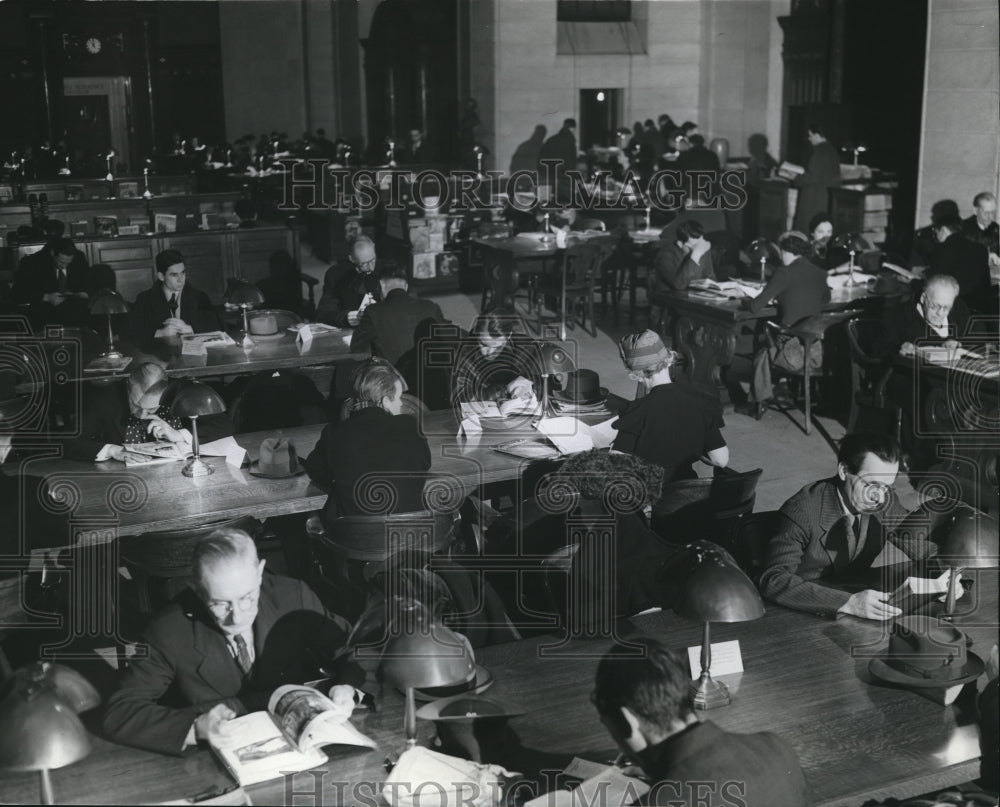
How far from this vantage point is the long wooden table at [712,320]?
7.77m

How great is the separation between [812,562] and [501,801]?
1.59m

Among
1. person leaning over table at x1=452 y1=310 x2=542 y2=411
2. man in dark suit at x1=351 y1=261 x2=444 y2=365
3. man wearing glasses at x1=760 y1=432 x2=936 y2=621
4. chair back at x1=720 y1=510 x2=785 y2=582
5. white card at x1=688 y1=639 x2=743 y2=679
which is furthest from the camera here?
man in dark suit at x1=351 y1=261 x2=444 y2=365

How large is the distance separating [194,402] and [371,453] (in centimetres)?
70

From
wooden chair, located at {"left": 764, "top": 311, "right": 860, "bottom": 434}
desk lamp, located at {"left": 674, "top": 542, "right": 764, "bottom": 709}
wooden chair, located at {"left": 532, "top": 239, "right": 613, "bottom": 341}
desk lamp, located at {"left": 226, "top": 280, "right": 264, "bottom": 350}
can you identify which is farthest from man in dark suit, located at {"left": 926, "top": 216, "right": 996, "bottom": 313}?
desk lamp, located at {"left": 674, "top": 542, "right": 764, "bottom": 709}

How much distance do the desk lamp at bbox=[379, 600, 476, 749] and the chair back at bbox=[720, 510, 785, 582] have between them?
5.24ft

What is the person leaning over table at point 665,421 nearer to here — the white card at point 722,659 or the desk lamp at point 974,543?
the white card at point 722,659

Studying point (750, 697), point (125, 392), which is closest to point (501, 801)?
point (750, 697)

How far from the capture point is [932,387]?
257 inches

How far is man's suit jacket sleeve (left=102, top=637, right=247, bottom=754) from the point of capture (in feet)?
8.98

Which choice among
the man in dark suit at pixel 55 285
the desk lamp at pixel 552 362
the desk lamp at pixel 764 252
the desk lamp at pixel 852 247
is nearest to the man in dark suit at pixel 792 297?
the desk lamp at pixel 764 252

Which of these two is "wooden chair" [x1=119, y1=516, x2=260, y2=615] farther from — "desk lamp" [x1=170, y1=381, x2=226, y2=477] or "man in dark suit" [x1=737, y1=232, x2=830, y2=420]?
"man in dark suit" [x1=737, y1=232, x2=830, y2=420]

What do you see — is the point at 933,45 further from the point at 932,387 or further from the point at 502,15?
the point at 502,15

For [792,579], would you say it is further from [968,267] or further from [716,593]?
[968,267]

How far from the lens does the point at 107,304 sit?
5.71 m
